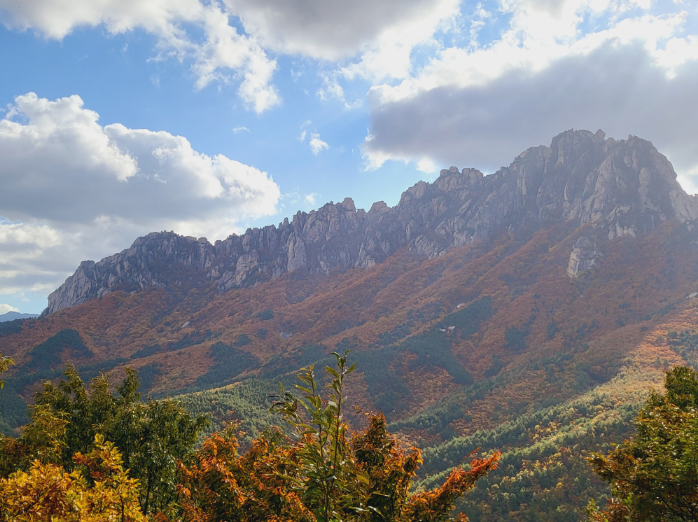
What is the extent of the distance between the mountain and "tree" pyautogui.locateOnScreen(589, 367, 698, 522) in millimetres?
26545

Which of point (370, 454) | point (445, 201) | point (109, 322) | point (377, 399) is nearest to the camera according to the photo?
point (370, 454)

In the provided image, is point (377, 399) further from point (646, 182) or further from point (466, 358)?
point (646, 182)

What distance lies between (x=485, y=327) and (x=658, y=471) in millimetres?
121080

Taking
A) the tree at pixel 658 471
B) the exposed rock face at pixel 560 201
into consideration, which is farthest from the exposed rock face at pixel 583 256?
the tree at pixel 658 471

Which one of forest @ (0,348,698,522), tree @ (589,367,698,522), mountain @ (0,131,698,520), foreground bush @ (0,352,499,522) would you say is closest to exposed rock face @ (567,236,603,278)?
mountain @ (0,131,698,520)

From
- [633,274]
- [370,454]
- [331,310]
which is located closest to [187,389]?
[331,310]

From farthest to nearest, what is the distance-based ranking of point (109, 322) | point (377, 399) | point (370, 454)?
point (109, 322)
point (377, 399)
point (370, 454)

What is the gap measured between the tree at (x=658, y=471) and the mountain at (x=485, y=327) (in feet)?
87.1

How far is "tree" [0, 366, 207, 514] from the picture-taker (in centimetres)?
1266

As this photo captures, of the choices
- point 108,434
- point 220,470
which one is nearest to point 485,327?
point 108,434

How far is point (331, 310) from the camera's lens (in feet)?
520

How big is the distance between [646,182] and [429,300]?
88.7 metres

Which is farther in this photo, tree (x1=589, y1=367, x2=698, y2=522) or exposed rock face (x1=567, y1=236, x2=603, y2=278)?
exposed rock face (x1=567, y1=236, x2=603, y2=278)

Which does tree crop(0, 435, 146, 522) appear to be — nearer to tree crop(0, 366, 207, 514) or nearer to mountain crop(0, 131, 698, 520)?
tree crop(0, 366, 207, 514)
